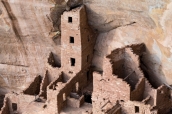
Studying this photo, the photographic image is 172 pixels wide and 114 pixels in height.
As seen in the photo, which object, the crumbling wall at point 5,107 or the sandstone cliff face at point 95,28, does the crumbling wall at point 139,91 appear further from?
the crumbling wall at point 5,107

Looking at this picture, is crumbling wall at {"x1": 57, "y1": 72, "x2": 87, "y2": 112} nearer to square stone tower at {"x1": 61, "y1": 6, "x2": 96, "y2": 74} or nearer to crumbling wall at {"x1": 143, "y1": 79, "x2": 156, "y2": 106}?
square stone tower at {"x1": 61, "y1": 6, "x2": 96, "y2": 74}

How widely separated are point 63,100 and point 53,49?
2.67m

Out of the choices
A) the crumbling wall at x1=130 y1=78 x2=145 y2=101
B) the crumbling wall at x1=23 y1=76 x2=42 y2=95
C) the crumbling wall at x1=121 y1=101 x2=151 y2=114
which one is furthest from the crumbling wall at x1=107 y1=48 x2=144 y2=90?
the crumbling wall at x1=23 y1=76 x2=42 y2=95

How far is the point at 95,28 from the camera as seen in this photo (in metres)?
21.3

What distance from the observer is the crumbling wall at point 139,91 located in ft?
63.1

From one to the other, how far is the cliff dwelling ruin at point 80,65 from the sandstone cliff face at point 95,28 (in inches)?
1.6

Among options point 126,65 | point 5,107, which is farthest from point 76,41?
point 5,107

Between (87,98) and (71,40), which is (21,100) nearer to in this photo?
(87,98)

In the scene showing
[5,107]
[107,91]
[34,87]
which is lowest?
[5,107]

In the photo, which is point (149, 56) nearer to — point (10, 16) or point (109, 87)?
point (109, 87)

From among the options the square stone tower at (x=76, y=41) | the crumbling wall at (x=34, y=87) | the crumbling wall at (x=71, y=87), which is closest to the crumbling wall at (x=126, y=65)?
A: the square stone tower at (x=76, y=41)

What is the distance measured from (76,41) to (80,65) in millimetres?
952

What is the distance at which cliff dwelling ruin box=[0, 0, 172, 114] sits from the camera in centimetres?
1939

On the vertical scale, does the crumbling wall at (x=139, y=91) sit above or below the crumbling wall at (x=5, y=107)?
above
